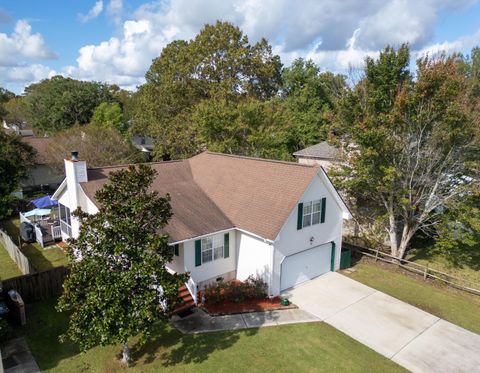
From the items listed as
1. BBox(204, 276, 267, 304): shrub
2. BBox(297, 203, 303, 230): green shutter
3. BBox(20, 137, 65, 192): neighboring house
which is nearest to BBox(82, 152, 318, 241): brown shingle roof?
BBox(297, 203, 303, 230): green shutter

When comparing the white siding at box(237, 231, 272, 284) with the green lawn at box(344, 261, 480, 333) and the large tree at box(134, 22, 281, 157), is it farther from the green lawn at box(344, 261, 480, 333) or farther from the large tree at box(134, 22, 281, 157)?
the large tree at box(134, 22, 281, 157)

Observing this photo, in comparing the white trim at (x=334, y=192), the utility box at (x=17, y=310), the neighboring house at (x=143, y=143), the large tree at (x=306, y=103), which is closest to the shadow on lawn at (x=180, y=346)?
the utility box at (x=17, y=310)

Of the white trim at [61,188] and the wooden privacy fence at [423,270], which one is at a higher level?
the white trim at [61,188]

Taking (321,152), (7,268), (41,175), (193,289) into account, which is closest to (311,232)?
(193,289)

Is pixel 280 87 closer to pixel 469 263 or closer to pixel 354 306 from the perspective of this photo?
pixel 469 263

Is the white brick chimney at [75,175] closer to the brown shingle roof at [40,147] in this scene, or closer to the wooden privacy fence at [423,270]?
the wooden privacy fence at [423,270]
